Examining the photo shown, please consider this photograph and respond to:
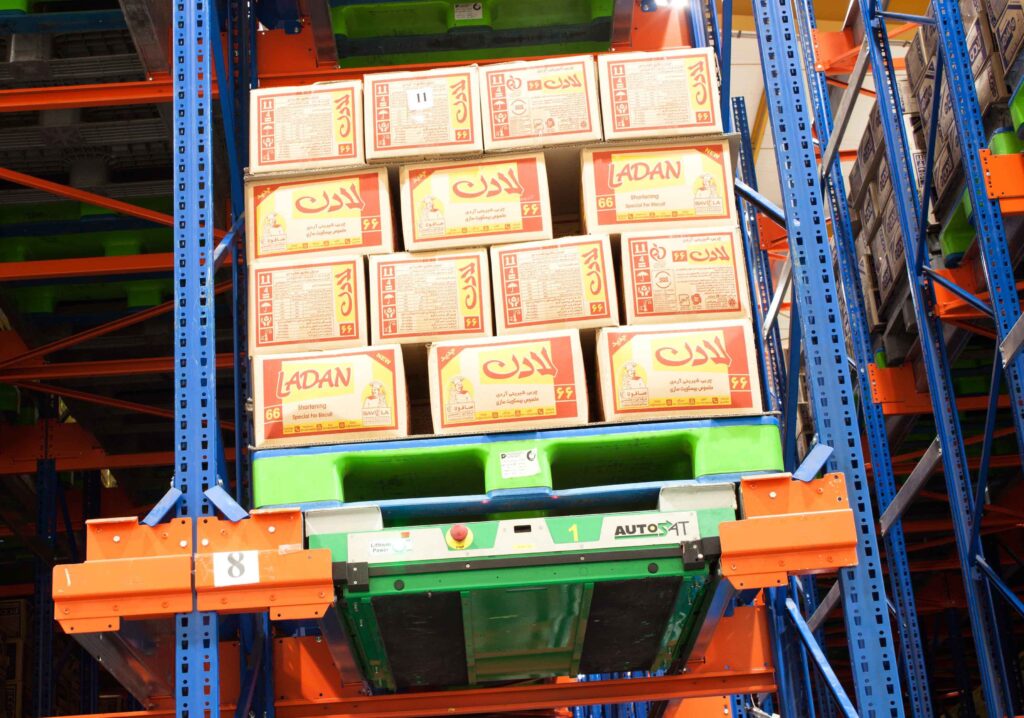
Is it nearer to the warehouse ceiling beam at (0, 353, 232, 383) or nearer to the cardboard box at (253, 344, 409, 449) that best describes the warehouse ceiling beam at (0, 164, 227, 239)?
the warehouse ceiling beam at (0, 353, 232, 383)

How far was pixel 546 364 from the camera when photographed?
5.62 m

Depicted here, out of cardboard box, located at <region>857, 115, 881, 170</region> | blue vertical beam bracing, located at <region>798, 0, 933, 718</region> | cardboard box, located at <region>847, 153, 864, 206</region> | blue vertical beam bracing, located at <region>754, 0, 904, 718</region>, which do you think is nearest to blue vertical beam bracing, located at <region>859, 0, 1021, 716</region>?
blue vertical beam bracing, located at <region>798, 0, 933, 718</region>

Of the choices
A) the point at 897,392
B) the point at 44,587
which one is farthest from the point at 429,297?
the point at 44,587

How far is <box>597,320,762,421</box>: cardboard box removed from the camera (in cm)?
556

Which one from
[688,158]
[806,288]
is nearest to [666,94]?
[688,158]

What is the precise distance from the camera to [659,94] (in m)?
6.10

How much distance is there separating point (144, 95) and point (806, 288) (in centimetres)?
417

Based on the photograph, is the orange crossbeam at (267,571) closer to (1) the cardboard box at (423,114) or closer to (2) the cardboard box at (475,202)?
(2) the cardboard box at (475,202)

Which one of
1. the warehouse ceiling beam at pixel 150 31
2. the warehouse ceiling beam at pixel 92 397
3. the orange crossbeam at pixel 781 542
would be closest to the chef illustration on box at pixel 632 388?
the orange crossbeam at pixel 781 542

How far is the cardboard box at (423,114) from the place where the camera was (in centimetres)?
603

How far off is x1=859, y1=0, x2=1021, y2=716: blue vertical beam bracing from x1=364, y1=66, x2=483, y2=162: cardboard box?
4350 mm

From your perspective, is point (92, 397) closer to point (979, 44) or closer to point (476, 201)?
point (476, 201)

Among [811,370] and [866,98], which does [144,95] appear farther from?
[866,98]

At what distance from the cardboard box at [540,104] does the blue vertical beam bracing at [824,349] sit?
2.62 ft
